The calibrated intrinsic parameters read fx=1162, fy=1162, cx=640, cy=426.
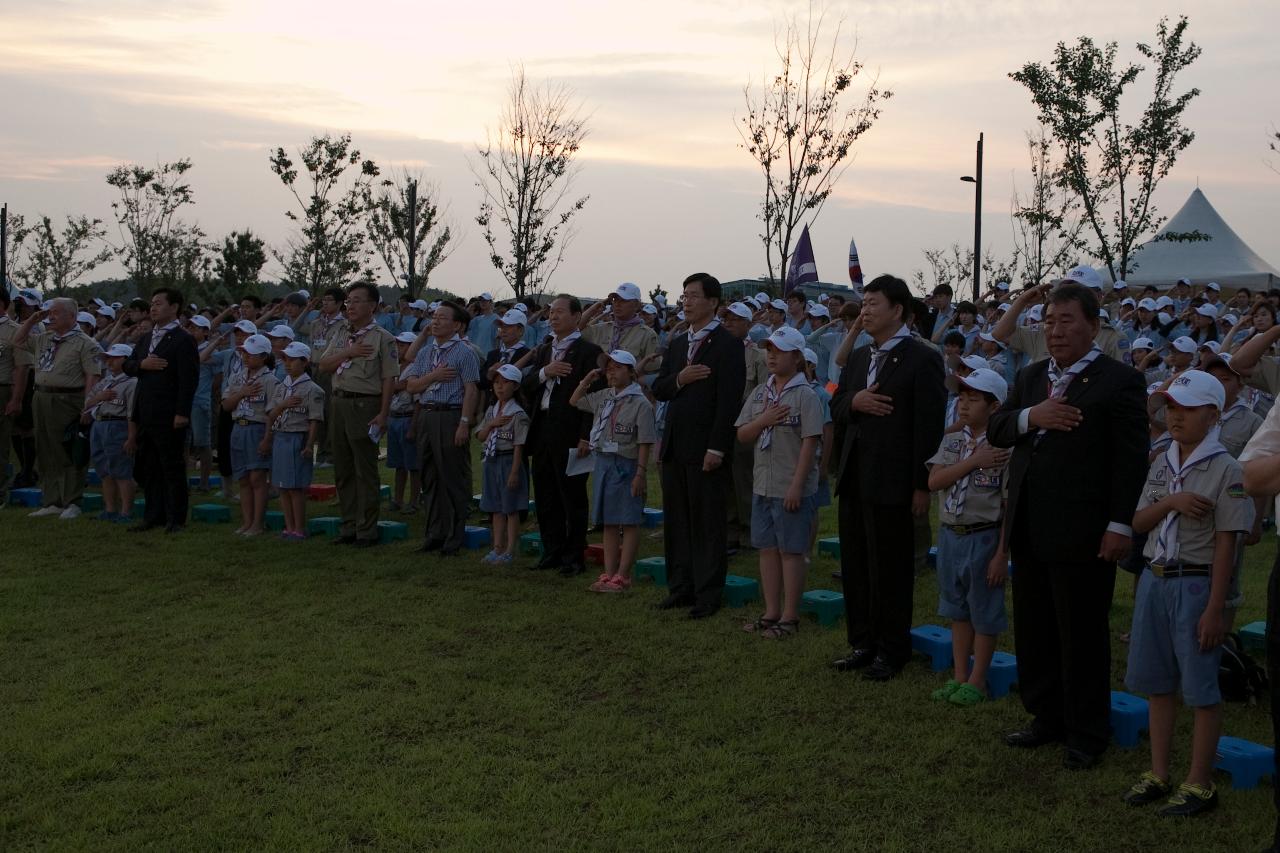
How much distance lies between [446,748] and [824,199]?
16.4m

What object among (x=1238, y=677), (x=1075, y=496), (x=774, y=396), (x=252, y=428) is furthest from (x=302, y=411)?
(x=1238, y=677)

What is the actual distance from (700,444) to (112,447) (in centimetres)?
687

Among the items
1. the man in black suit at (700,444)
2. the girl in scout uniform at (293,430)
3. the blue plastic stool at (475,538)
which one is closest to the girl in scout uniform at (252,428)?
the girl in scout uniform at (293,430)

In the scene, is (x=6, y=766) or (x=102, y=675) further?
(x=102, y=675)

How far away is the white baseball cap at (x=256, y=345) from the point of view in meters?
11.0

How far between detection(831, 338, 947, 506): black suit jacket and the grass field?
1.09 metres

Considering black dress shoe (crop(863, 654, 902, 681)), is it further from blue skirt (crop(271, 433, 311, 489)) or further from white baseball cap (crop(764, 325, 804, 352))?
blue skirt (crop(271, 433, 311, 489))

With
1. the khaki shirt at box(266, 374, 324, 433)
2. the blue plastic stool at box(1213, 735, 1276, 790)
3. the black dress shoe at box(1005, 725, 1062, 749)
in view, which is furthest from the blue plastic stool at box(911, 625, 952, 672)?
the khaki shirt at box(266, 374, 324, 433)

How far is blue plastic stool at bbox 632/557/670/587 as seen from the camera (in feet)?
29.2

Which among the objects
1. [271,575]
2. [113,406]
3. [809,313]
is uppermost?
[809,313]

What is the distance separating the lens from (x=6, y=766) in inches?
203

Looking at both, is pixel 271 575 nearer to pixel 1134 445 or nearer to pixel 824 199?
pixel 1134 445

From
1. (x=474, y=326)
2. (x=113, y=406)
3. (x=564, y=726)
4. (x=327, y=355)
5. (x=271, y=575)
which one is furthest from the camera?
(x=474, y=326)

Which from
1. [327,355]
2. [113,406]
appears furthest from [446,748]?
[113,406]
